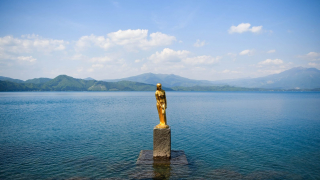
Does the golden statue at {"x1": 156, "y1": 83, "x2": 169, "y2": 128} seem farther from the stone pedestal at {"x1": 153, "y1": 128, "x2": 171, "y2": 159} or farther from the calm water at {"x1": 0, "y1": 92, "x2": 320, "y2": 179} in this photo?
the calm water at {"x1": 0, "y1": 92, "x2": 320, "y2": 179}

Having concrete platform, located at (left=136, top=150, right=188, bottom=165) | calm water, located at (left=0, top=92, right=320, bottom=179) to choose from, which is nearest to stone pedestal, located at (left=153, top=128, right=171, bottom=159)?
concrete platform, located at (left=136, top=150, right=188, bottom=165)

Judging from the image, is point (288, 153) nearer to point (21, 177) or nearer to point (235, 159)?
point (235, 159)

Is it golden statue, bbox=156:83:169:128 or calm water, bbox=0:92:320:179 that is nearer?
calm water, bbox=0:92:320:179

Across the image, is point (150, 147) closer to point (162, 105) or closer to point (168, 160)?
point (168, 160)

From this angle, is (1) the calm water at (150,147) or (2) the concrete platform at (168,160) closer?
(1) the calm water at (150,147)

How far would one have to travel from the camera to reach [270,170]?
13.0 metres

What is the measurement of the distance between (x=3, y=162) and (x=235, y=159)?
16.7 meters

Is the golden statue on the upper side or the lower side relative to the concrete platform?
upper

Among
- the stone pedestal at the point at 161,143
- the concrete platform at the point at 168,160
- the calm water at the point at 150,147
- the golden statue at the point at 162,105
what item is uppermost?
the golden statue at the point at 162,105

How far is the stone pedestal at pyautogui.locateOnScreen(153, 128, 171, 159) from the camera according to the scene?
43.4 ft

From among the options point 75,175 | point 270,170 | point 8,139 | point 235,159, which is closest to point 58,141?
point 8,139

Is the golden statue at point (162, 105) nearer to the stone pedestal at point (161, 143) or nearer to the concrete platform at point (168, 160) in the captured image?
the stone pedestal at point (161, 143)

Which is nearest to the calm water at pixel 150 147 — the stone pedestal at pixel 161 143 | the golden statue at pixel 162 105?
the stone pedestal at pixel 161 143

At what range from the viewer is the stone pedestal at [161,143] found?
520 inches
